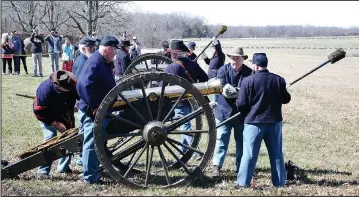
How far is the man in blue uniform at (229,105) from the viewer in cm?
691

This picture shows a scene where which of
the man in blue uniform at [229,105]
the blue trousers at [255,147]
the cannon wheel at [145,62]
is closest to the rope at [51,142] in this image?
the man in blue uniform at [229,105]

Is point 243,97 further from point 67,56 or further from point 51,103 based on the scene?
point 67,56

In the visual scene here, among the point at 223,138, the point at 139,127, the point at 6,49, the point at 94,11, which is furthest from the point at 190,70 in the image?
the point at 94,11

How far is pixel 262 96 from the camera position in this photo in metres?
6.05

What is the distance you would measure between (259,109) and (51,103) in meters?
2.72

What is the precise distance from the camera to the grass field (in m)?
5.92

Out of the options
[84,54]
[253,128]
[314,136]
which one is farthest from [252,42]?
[253,128]

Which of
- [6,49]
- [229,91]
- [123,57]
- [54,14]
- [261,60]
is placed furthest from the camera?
[54,14]

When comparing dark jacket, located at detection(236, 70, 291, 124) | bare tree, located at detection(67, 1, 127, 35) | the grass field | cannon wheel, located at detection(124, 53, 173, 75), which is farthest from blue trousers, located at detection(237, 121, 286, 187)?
bare tree, located at detection(67, 1, 127, 35)

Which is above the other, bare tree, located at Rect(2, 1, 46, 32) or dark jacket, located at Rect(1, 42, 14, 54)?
bare tree, located at Rect(2, 1, 46, 32)

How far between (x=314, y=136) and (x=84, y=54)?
523 cm

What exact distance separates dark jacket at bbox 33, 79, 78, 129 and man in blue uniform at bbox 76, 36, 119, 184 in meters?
0.55

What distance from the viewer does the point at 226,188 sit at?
20.2 feet

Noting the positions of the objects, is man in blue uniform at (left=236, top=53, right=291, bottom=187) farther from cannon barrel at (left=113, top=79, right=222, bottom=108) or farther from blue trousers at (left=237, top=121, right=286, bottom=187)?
cannon barrel at (left=113, top=79, right=222, bottom=108)
